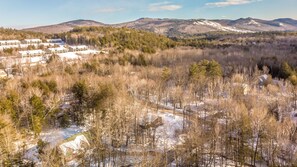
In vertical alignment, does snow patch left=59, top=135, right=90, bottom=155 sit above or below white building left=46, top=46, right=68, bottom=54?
below

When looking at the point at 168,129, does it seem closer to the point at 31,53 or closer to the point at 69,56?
the point at 69,56

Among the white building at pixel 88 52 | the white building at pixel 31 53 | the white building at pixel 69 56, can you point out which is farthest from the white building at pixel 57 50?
the white building at pixel 88 52

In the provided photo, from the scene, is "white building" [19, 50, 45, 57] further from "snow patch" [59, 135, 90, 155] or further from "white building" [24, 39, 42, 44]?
"snow patch" [59, 135, 90, 155]

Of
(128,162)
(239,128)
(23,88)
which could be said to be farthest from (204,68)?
(23,88)

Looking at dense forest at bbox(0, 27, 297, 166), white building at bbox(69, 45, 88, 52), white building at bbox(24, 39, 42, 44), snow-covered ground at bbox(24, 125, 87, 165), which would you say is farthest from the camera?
white building at bbox(24, 39, 42, 44)

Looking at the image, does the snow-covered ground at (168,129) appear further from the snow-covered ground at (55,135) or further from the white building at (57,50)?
the white building at (57,50)

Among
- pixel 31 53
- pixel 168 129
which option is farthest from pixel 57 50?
pixel 168 129

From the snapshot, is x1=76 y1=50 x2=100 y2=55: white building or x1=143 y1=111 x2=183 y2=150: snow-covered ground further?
x1=76 y1=50 x2=100 y2=55: white building

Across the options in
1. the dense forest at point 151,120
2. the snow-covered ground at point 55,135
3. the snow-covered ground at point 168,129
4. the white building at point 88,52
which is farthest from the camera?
the white building at point 88,52

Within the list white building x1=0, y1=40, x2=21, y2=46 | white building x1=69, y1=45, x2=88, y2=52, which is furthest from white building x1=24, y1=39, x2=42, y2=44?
white building x1=69, y1=45, x2=88, y2=52

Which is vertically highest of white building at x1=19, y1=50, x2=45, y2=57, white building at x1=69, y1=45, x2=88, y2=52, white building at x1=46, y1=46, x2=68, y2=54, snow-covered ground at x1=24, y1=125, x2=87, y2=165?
white building at x1=69, y1=45, x2=88, y2=52

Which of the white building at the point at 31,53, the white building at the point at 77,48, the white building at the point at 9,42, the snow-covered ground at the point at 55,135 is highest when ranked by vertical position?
the white building at the point at 9,42
